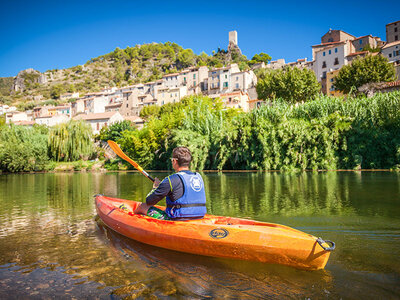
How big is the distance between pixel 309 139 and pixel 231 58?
105m

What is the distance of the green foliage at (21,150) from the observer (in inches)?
1229

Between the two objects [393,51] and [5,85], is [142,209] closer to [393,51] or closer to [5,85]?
[393,51]

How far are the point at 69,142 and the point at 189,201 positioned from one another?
110 ft

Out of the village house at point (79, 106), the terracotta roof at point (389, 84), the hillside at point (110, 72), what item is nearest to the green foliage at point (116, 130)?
the terracotta roof at point (389, 84)

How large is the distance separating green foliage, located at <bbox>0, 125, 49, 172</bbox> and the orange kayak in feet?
102

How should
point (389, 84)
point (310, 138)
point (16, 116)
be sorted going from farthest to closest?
point (16, 116) < point (389, 84) < point (310, 138)

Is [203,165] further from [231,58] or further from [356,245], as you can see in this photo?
[231,58]

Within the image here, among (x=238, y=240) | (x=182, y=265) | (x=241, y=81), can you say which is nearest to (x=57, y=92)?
(x=241, y=81)

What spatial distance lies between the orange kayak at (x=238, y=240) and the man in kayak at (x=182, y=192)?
0.16 meters

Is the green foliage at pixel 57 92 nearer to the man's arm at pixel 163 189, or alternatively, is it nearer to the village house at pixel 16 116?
the village house at pixel 16 116

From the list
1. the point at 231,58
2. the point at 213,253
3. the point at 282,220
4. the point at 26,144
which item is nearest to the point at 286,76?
the point at 26,144

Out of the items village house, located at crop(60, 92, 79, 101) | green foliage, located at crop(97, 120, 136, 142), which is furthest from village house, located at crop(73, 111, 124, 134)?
village house, located at crop(60, 92, 79, 101)

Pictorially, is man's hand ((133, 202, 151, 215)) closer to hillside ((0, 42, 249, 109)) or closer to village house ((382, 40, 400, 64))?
village house ((382, 40, 400, 64))

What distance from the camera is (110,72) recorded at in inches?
5576
